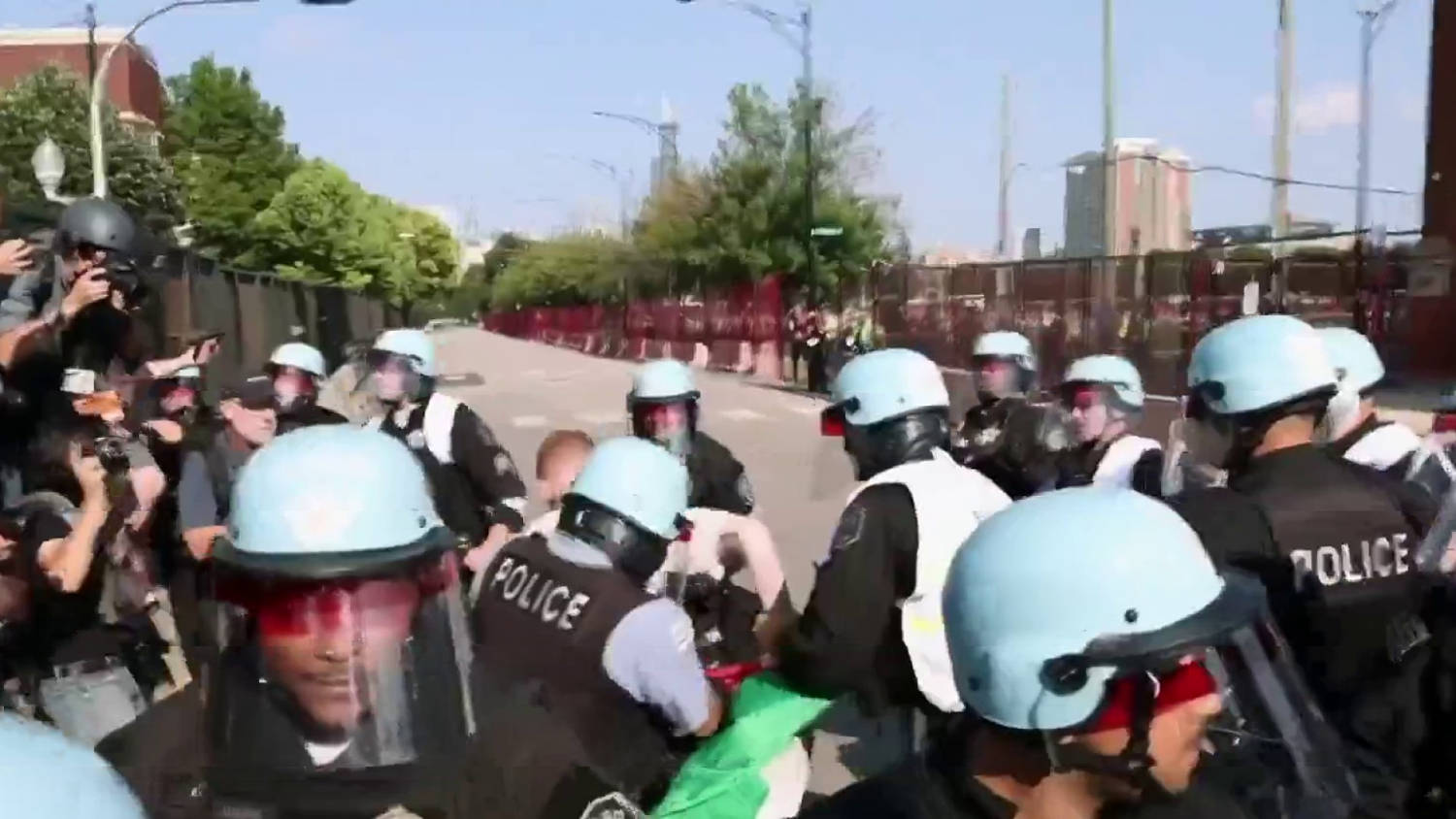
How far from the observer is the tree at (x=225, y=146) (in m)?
80.2

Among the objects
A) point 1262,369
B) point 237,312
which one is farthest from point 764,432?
point 1262,369

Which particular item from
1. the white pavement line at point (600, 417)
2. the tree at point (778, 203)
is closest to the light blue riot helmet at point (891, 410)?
the white pavement line at point (600, 417)

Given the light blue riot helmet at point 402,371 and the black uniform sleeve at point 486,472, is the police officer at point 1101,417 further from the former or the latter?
the light blue riot helmet at point 402,371

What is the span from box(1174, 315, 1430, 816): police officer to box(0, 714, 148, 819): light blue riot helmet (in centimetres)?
234

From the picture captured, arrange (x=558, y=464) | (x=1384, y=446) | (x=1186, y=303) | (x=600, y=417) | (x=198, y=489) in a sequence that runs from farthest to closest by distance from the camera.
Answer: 1. (x=600, y=417)
2. (x=1186, y=303)
3. (x=198, y=489)
4. (x=558, y=464)
5. (x=1384, y=446)

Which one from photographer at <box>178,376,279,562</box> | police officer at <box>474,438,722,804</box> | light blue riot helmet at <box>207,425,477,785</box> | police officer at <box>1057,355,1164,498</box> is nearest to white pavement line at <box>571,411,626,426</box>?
photographer at <box>178,376,279,562</box>

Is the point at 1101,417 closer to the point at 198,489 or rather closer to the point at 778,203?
the point at 198,489

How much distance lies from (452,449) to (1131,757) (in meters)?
4.29

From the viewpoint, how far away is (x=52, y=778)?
159cm

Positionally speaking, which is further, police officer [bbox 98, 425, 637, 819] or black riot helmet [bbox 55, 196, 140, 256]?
black riot helmet [bbox 55, 196, 140, 256]

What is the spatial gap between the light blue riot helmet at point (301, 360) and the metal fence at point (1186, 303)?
40.9 ft

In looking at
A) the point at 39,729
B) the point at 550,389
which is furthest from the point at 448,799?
the point at 550,389

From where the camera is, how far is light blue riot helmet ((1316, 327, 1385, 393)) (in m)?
5.54

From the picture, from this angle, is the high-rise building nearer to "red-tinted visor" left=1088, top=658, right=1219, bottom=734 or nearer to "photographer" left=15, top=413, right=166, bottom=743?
"photographer" left=15, top=413, right=166, bottom=743
